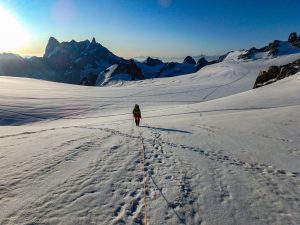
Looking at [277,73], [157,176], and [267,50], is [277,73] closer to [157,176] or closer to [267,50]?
[157,176]

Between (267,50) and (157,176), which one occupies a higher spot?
(267,50)

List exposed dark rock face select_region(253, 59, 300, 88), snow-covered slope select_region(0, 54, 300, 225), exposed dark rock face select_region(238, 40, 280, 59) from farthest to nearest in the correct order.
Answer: exposed dark rock face select_region(238, 40, 280, 59) < exposed dark rock face select_region(253, 59, 300, 88) < snow-covered slope select_region(0, 54, 300, 225)

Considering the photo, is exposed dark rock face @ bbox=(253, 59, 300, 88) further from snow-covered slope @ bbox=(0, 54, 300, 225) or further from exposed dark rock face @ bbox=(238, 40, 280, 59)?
exposed dark rock face @ bbox=(238, 40, 280, 59)

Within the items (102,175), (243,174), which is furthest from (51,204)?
(243,174)

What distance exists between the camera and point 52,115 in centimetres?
2948

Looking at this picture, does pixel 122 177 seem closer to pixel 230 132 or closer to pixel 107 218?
pixel 107 218

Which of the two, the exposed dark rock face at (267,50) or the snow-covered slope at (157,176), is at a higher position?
the exposed dark rock face at (267,50)

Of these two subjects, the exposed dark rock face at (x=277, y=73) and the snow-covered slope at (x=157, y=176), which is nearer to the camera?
the snow-covered slope at (x=157, y=176)

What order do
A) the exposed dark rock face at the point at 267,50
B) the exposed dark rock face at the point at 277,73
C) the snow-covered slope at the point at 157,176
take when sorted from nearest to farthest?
1. the snow-covered slope at the point at 157,176
2. the exposed dark rock face at the point at 277,73
3. the exposed dark rock face at the point at 267,50

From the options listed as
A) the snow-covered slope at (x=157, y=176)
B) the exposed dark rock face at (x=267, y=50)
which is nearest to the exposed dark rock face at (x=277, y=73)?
the snow-covered slope at (x=157, y=176)

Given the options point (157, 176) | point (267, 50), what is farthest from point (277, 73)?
point (267, 50)

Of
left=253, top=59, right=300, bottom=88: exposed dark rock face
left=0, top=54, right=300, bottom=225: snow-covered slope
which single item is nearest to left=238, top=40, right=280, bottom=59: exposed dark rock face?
left=253, top=59, right=300, bottom=88: exposed dark rock face

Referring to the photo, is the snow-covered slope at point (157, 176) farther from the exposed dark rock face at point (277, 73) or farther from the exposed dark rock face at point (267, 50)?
the exposed dark rock face at point (267, 50)

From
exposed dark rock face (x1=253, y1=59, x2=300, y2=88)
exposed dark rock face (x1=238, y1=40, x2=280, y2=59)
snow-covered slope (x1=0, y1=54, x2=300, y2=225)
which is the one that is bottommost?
snow-covered slope (x1=0, y1=54, x2=300, y2=225)
